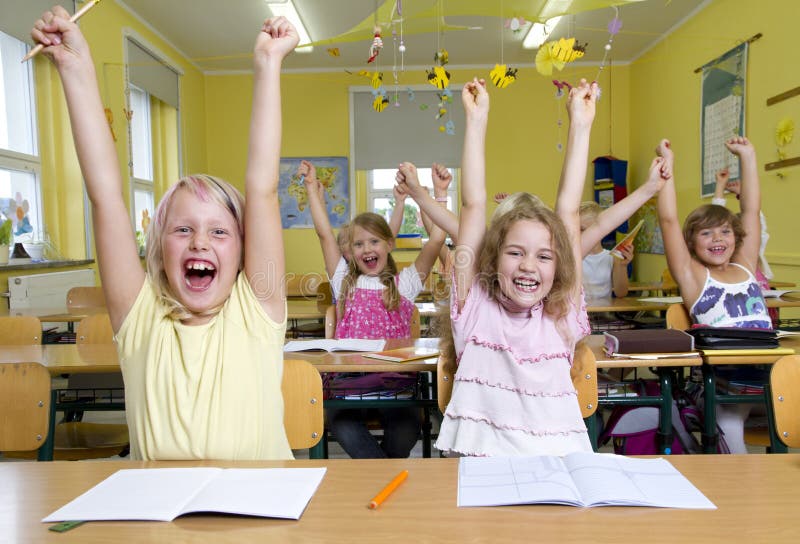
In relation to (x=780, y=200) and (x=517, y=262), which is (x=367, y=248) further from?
(x=780, y=200)

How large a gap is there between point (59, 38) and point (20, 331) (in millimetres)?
2171

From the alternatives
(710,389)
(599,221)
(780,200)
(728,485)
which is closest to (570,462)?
(728,485)

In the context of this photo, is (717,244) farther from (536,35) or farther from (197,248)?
(536,35)

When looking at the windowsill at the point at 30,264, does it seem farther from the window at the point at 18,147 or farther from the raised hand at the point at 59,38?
the raised hand at the point at 59,38

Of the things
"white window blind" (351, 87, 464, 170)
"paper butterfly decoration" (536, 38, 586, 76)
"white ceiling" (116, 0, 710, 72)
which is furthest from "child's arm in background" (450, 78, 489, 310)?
"white window blind" (351, 87, 464, 170)

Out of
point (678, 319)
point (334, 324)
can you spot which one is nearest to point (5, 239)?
point (334, 324)

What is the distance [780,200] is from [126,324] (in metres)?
4.76

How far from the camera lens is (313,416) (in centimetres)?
145

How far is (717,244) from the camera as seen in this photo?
2.54 meters

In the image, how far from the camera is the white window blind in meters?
7.45

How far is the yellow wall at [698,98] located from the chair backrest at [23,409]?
461 centimetres

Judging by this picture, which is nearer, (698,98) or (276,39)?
(276,39)

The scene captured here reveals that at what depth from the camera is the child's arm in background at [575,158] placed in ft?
5.01

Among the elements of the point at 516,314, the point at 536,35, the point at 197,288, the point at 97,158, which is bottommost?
the point at 516,314
